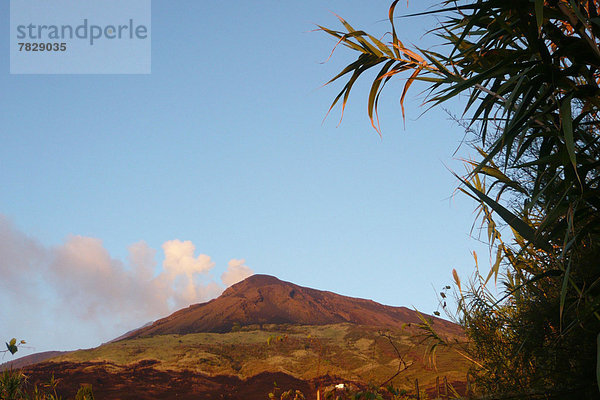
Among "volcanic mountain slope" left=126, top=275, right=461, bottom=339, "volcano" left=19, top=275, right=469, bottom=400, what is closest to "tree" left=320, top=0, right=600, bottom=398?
"volcano" left=19, top=275, right=469, bottom=400

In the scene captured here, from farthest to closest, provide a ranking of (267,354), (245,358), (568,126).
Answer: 1. (267,354)
2. (245,358)
3. (568,126)

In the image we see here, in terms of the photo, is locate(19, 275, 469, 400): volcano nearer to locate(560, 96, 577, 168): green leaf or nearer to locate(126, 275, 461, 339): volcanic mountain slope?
locate(126, 275, 461, 339): volcanic mountain slope

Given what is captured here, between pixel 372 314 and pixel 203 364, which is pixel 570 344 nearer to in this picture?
pixel 203 364

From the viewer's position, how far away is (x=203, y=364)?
1628 cm

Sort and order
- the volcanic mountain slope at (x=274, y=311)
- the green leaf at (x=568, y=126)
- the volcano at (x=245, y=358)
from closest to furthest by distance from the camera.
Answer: the green leaf at (x=568, y=126), the volcano at (x=245, y=358), the volcanic mountain slope at (x=274, y=311)

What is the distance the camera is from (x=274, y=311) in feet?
90.5

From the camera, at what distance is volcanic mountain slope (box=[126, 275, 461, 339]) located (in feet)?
84.8

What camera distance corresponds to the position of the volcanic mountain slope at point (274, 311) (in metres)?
25.9

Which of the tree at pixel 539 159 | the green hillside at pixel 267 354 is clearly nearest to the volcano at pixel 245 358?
the green hillside at pixel 267 354

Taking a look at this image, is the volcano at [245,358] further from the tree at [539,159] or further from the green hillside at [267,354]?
the tree at [539,159]

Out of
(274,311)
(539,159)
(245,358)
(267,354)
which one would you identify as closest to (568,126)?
(539,159)

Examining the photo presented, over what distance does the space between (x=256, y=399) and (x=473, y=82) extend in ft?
34.0

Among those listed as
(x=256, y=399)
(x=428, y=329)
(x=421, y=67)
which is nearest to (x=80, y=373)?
(x=256, y=399)

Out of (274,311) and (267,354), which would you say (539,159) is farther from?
(274,311)
